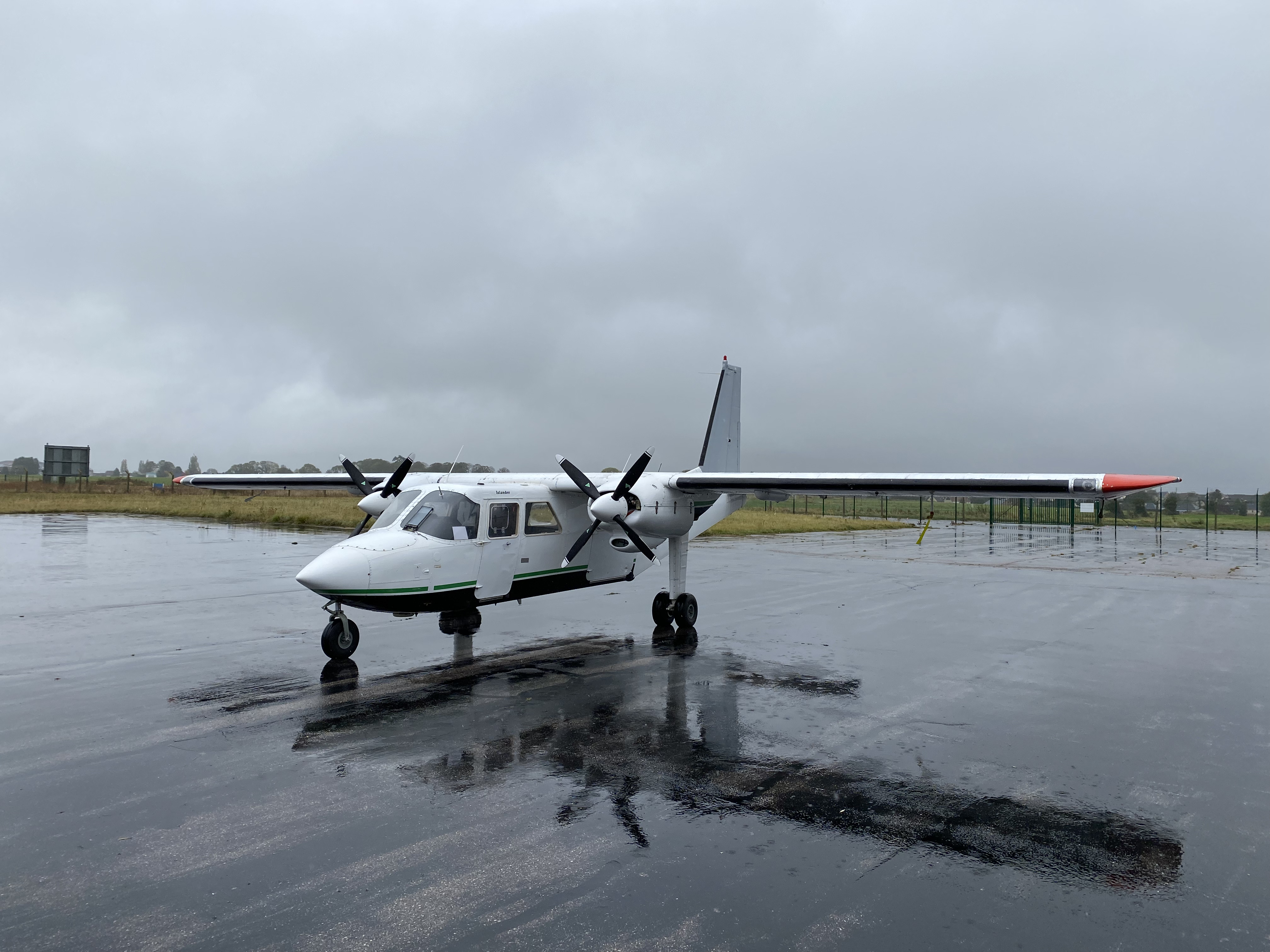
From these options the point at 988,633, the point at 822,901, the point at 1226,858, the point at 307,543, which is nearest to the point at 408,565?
the point at 822,901

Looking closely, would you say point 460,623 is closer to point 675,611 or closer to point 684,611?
point 675,611

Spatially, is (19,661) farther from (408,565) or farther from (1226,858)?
(1226,858)

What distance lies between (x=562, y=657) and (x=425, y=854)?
701 centimetres

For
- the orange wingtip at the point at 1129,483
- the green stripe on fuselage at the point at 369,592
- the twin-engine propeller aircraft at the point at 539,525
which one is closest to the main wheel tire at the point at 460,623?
the twin-engine propeller aircraft at the point at 539,525

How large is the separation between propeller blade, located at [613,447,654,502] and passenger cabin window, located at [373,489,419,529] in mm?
3170

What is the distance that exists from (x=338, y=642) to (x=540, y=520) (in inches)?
145

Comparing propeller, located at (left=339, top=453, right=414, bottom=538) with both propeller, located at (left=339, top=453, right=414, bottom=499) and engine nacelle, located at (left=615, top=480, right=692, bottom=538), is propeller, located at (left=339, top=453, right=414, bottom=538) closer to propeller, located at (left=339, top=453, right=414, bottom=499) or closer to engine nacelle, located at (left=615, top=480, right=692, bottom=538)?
propeller, located at (left=339, top=453, right=414, bottom=499)

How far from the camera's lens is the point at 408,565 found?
11484mm

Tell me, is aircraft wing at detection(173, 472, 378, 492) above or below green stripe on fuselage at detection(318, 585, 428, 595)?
above

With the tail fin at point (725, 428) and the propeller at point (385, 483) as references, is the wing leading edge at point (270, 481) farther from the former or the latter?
the tail fin at point (725, 428)

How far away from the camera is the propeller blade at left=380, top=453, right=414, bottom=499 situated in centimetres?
1512

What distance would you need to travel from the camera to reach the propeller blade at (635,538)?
44.9 ft

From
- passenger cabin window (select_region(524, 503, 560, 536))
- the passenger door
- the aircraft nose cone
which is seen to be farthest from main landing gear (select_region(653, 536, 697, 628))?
the aircraft nose cone

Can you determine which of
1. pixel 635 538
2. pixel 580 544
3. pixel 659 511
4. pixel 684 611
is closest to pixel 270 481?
pixel 580 544
